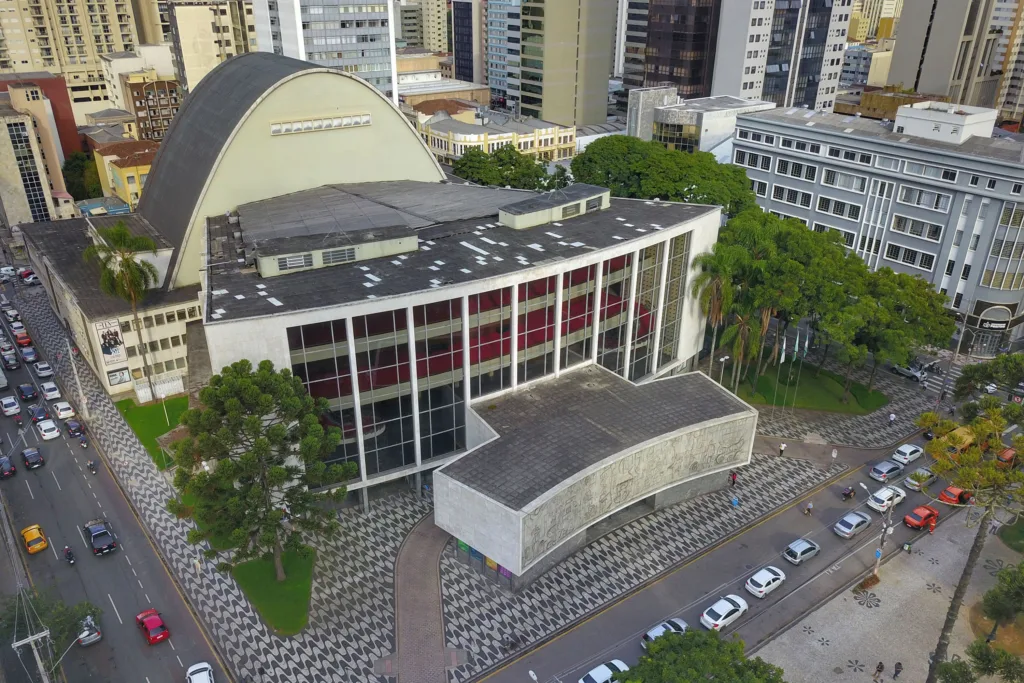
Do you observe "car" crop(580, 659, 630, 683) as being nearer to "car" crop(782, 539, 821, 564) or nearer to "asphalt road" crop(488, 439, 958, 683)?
"asphalt road" crop(488, 439, 958, 683)

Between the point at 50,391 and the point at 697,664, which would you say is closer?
the point at 697,664

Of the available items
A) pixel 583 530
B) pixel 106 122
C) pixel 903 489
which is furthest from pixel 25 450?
pixel 106 122

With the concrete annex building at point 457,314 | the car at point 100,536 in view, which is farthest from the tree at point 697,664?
the car at point 100,536

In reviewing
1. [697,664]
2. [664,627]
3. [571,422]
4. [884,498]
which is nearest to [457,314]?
[571,422]

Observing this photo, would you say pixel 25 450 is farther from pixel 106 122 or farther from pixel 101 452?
pixel 106 122

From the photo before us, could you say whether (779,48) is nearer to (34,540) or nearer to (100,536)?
(100,536)

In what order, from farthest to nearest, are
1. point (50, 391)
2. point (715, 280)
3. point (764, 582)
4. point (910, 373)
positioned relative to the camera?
point (910, 373) → point (50, 391) → point (715, 280) → point (764, 582)
